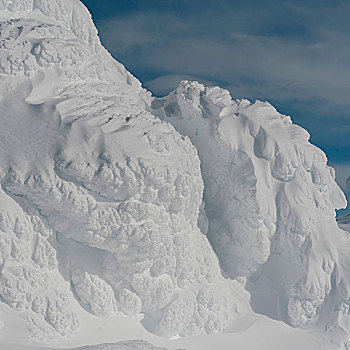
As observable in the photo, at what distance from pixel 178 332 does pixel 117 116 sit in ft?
28.6

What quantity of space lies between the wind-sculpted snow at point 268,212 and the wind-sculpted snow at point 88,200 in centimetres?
255

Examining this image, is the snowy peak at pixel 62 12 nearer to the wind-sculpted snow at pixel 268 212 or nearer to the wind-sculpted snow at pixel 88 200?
the wind-sculpted snow at pixel 88 200

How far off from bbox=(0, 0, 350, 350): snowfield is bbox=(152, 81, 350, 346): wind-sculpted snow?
6cm

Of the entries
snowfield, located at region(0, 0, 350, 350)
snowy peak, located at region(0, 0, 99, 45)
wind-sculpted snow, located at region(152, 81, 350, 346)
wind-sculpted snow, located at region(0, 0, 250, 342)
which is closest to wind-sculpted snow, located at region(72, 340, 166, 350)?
snowfield, located at region(0, 0, 350, 350)

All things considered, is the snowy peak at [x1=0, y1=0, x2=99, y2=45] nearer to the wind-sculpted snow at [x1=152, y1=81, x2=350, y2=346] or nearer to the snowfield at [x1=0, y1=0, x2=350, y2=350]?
the snowfield at [x1=0, y1=0, x2=350, y2=350]

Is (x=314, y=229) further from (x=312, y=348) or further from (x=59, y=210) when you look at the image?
(x=59, y=210)

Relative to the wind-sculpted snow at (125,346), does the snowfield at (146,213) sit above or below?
above

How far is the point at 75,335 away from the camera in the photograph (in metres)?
24.9

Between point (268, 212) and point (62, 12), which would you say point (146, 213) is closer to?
point (268, 212)

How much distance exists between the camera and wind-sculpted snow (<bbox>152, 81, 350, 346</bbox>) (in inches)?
1188

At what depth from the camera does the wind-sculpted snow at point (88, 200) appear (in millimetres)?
24234

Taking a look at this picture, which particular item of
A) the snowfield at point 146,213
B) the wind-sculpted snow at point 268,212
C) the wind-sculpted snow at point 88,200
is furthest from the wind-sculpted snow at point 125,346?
the wind-sculpted snow at point 268,212

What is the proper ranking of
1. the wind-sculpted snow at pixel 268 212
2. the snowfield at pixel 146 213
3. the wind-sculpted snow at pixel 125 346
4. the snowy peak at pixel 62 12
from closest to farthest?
the wind-sculpted snow at pixel 125 346 < the snowfield at pixel 146 213 < the wind-sculpted snow at pixel 268 212 < the snowy peak at pixel 62 12

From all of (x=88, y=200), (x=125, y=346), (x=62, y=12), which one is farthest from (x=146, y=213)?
(x=62, y=12)
